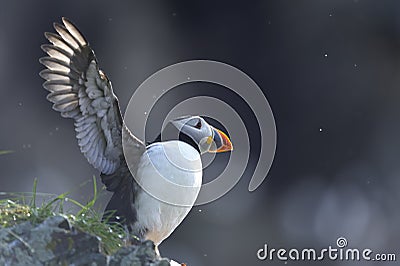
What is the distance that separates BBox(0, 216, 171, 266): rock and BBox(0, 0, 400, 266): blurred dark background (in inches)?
208

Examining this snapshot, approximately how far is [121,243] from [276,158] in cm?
590

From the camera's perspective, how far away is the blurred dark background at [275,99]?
803cm

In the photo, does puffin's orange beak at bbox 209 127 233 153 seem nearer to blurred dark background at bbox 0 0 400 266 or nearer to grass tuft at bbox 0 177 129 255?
grass tuft at bbox 0 177 129 255

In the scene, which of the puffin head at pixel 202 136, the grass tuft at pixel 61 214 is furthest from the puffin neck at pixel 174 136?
the grass tuft at pixel 61 214

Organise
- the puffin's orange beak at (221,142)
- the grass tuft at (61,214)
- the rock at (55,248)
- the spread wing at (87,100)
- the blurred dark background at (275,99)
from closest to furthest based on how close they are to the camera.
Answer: the rock at (55,248) < the grass tuft at (61,214) < the spread wing at (87,100) < the puffin's orange beak at (221,142) < the blurred dark background at (275,99)

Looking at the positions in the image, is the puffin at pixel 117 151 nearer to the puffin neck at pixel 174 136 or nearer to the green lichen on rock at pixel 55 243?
the puffin neck at pixel 174 136

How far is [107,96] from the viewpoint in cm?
367

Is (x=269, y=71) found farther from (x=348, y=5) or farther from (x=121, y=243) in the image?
(x=121, y=243)

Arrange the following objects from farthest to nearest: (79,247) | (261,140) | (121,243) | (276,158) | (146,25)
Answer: (146,25), (276,158), (261,140), (121,243), (79,247)

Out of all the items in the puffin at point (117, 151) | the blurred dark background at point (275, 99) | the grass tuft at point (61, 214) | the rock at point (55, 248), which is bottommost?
the rock at point (55, 248)

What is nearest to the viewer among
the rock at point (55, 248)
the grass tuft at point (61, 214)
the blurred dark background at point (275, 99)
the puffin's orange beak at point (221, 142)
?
the rock at point (55, 248)

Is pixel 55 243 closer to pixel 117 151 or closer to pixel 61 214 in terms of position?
pixel 61 214

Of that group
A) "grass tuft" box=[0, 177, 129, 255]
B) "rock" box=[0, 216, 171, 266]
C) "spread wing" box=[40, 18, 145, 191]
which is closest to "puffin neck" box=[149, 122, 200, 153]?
"spread wing" box=[40, 18, 145, 191]

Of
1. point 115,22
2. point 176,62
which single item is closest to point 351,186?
point 176,62
